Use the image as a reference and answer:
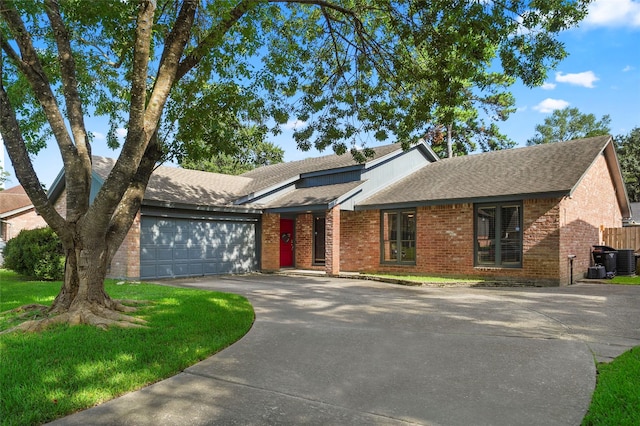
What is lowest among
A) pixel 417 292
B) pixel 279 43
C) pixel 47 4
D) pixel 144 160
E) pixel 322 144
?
pixel 417 292

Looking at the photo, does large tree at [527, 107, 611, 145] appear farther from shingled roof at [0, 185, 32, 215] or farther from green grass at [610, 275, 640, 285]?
shingled roof at [0, 185, 32, 215]

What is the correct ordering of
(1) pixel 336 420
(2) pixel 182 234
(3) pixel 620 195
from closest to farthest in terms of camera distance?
(1) pixel 336 420
(2) pixel 182 234
(3) pixel 620 195

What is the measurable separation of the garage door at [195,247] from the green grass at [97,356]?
6819mm

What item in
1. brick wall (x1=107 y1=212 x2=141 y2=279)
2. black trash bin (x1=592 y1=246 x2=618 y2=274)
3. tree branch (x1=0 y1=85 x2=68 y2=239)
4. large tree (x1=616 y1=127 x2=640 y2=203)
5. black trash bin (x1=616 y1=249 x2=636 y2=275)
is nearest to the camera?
tree branch (x1=0 y1=85 x2=68 y2=239)

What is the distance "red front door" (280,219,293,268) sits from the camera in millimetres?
19312

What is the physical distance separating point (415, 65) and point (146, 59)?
19.9ft

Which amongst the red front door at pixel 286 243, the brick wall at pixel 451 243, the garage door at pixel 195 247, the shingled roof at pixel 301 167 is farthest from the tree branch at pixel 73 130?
the red front door at pixel 286 243

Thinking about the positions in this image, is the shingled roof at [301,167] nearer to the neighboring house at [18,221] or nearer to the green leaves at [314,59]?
the green leaves at [314,59]

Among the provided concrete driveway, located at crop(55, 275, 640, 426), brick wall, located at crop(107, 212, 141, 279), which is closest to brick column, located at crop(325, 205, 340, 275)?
brick wall, located at crop(107, 212, 141, 279)

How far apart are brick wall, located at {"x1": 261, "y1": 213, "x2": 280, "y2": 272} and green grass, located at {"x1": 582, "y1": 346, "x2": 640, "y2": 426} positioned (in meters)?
13.8

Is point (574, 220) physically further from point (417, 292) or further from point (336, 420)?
point (336, 420)

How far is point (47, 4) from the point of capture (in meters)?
6.81

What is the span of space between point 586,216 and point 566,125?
43.0m

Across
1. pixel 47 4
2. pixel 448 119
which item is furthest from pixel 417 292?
pixel 47 4
